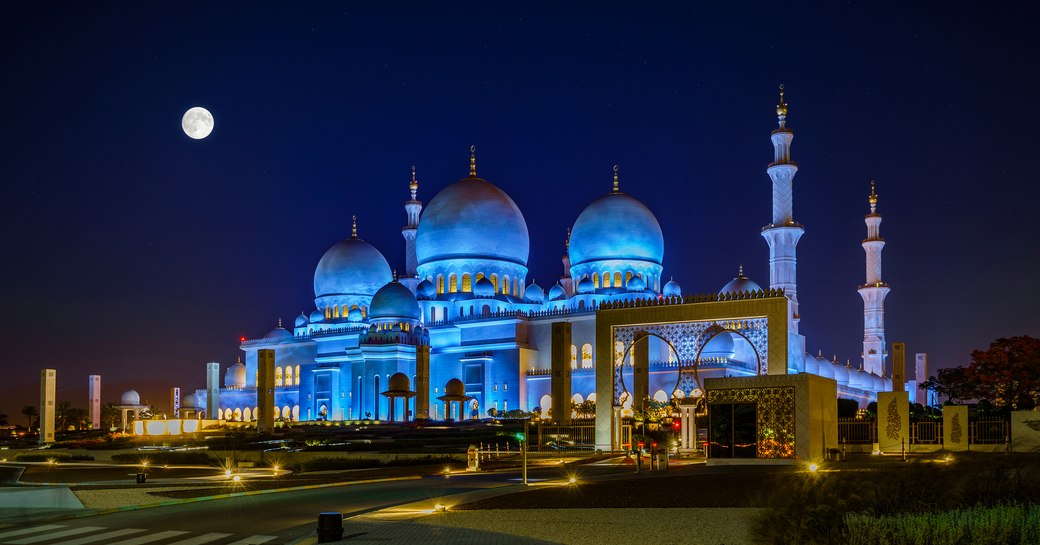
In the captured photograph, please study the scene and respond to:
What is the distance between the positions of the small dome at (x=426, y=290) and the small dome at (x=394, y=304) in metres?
2.45

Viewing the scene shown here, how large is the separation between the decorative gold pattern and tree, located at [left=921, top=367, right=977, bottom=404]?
996 inches

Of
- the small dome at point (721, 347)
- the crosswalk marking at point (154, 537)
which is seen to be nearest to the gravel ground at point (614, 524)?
the crosswalk marking at point (154, 537)

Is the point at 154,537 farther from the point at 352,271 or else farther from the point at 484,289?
the point at 352,271

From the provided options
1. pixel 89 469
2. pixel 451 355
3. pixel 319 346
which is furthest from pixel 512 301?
pixel 89 469

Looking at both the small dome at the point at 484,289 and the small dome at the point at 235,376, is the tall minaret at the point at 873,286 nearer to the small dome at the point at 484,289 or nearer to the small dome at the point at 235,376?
the small dome at the point at 484,289

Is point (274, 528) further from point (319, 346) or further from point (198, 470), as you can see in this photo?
point (319, 346)

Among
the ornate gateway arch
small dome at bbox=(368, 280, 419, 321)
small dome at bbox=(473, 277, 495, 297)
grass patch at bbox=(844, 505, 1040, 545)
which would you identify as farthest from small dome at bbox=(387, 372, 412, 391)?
grass patch at bbox=(844, 505, 1040, 545)

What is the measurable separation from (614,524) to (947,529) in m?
4.49

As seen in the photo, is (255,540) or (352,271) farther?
(352,271)

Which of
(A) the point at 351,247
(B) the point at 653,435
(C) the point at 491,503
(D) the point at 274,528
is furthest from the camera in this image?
(A) the point at 351,247

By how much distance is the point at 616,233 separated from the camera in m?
69.4

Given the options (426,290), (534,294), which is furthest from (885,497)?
(534,294)

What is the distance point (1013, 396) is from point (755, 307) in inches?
744

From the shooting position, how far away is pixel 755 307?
111 ft
